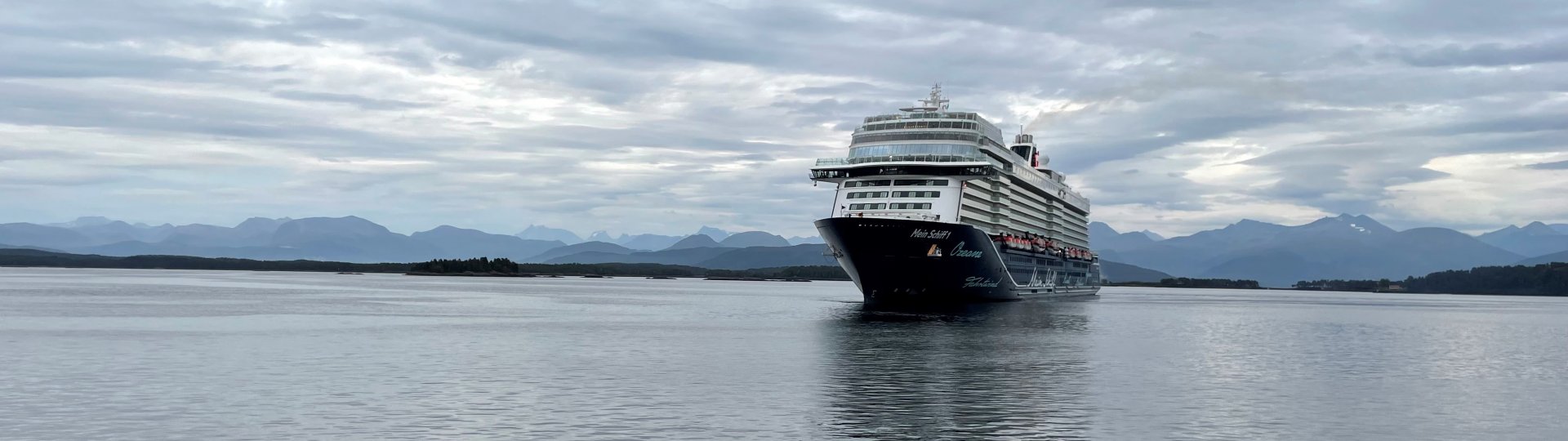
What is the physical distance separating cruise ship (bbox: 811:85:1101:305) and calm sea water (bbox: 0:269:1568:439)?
1547 centimetres

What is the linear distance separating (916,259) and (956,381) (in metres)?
56.4

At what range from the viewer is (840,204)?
107000 millimetres

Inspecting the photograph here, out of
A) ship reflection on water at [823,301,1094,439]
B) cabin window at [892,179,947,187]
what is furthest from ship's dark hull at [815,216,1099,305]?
ship reflection on water at [823,301,1094,439]

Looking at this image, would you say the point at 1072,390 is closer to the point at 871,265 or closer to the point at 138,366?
the point at 138,366

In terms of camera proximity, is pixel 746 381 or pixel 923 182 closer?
pixel 746 381

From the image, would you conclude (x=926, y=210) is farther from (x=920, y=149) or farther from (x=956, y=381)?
(x=956, y=381)

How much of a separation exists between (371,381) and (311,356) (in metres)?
11.8

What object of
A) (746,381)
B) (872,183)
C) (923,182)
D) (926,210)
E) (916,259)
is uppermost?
(923,182)

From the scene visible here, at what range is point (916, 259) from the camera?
98.8 m

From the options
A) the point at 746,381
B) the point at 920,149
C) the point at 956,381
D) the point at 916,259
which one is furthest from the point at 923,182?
the point at 746,381

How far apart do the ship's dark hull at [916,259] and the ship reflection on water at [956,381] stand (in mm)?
16427

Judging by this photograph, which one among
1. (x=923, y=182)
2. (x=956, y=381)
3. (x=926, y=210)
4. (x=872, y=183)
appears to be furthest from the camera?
(x=872, y=183)

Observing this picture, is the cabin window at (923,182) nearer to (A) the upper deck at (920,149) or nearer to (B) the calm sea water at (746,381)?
(A) the upper deck at (920,149)

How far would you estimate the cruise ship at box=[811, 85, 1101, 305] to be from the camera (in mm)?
98500
